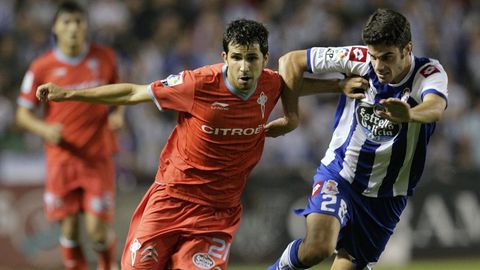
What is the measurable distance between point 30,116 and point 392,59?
412cm

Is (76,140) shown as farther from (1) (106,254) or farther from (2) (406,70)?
(2) (406,70)

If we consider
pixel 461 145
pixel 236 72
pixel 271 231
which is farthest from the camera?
pixel 461 145

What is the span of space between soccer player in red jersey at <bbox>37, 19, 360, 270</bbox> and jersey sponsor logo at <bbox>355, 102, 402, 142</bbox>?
23.9 inches

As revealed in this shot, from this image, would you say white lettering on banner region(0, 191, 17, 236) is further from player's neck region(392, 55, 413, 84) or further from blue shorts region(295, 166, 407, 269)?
player's neck region(392, 55, 413, 84)

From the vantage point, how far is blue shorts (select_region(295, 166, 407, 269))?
22.5 ft

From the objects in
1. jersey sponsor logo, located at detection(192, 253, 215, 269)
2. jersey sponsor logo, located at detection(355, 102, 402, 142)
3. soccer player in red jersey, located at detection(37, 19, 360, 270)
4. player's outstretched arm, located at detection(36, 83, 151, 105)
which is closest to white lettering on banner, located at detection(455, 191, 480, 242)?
jersey sponsor logo, located at detection(355, 102, 402, 142)

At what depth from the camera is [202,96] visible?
6.39m

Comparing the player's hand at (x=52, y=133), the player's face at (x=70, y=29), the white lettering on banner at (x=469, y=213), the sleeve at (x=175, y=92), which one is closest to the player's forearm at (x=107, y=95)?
the sleeve at (x=175, y=92)

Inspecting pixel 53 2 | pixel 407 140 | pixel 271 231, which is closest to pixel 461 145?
pixel 271 231

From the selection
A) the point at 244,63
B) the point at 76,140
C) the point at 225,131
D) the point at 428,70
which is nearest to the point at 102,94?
the point at 225,131

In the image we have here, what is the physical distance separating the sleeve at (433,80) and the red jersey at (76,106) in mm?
3710

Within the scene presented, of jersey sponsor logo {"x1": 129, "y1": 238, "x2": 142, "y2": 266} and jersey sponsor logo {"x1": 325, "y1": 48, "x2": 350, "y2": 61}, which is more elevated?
jersey sponsor logo {"x1": 325, "y1": 48, "x2": 350, "y2": 61}

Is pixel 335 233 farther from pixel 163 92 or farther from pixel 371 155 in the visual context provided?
pixel 163 92

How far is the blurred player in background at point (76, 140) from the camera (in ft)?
29.5
